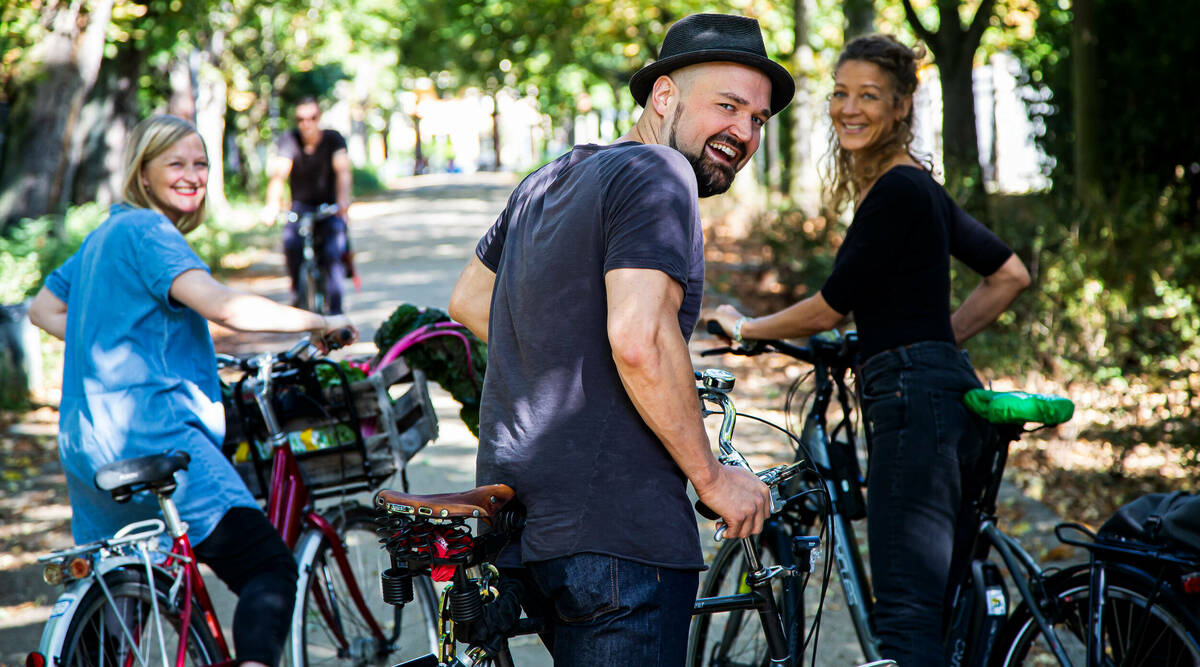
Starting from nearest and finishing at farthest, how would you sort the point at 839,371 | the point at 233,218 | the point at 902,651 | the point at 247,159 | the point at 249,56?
the point at 902,651, the point at 839,371, the point at 233,218, the point at 249,56, the point at 247,159

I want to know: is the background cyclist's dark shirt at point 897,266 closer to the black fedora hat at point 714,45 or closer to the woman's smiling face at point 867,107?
the woman's smiling face at point 867,107

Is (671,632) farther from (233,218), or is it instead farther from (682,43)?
(233,218)

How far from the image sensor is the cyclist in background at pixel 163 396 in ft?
9.96

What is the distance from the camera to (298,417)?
12.1ft

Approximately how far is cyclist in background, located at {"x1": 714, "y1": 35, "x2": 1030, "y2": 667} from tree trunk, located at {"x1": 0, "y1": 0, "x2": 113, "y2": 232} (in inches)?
371

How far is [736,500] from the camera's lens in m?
2.21

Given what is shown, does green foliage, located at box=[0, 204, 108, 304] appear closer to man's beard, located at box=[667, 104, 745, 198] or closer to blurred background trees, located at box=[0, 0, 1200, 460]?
blurred background trees, located at box=[0, 0, 1200, 460]

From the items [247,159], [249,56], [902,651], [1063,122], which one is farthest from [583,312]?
[247,159]

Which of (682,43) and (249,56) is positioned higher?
(249,56)

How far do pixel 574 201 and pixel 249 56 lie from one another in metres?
29.6

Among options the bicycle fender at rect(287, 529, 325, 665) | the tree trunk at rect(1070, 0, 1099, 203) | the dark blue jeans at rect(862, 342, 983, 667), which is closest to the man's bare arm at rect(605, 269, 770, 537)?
the dark blue jeans at rect(862, 342, 983, 667)

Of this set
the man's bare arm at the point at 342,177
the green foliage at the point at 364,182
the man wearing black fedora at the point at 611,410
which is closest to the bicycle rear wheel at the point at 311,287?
the man's bare arm at the point at 342,177

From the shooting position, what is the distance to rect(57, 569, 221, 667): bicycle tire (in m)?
2.84

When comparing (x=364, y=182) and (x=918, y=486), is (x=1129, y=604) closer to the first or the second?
(x=918, y=486)
